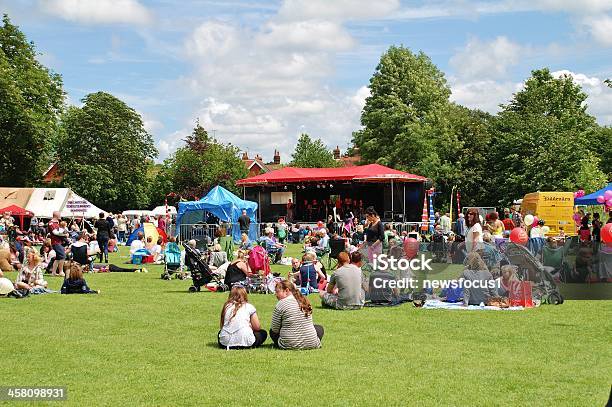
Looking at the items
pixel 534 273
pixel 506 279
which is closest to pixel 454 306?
pixel 506 279

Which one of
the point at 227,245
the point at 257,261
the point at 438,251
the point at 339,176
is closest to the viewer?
the point at 438,251

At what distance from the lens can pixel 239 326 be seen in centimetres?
1041

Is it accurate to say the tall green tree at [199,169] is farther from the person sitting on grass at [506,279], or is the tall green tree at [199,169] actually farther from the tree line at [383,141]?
the person sitting on grass at [506,279]

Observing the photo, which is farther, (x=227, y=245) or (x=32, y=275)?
(x=227, y=245)

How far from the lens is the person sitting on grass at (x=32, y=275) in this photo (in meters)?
17.2

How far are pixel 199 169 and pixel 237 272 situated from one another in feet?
170

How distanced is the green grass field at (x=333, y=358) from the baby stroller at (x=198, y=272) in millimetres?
3044

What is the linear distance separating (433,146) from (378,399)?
52.3 meters

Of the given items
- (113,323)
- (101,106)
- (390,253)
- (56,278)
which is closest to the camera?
(113,323)

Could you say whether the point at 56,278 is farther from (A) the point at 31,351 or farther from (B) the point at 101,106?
(B) the point at 101,106

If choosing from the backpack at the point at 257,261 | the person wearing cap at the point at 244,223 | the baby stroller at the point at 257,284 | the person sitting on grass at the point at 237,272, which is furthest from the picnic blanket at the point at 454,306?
the person wearing cap at the point at 244,223

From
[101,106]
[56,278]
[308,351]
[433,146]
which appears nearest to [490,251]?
→ [308,351]

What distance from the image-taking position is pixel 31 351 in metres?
10.2

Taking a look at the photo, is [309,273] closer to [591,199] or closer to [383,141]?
[591,199]
